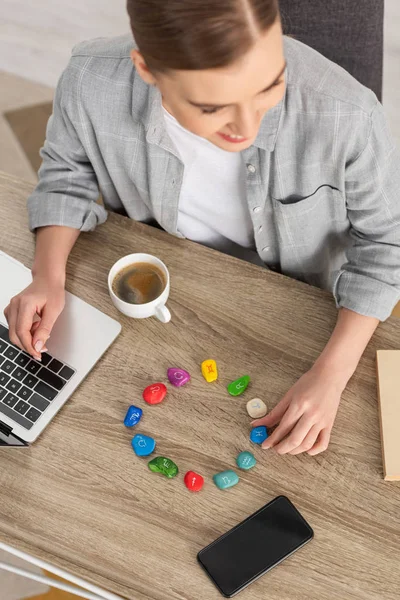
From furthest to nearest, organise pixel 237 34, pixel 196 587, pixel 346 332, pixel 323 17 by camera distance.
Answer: pixel 323 17 < pixel 346 332 < pixel 196 587 < pixel 237 34

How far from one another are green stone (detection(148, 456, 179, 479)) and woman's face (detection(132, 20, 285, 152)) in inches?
16.5

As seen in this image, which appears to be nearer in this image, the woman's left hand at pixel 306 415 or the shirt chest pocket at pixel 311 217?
the woman's left hand at pixel 306 415

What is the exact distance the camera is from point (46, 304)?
1.00 m

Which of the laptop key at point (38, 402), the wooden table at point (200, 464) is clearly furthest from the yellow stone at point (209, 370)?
the laptop key at point (38, 402)

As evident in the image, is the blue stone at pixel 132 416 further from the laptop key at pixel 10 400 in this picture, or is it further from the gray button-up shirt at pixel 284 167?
the gray button-up shirt at pixel 284 167

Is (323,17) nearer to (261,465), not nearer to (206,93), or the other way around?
(206,93)

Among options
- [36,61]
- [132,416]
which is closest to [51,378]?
[132,416]

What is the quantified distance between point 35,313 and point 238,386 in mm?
320

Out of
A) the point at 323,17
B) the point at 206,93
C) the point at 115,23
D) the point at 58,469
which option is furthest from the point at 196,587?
the point at 115,23

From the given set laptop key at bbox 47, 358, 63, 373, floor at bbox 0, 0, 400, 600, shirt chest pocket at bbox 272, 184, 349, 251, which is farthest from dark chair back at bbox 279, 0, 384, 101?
floor at bbox 0, 0, 400, 600

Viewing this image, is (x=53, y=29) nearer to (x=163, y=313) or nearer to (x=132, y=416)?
(x=163, y=313)

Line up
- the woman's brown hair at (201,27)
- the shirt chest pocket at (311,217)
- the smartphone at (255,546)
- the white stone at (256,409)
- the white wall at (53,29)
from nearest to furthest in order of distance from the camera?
the woman's brown hair at (201,27) < the smartphone at (255,546) < the white stone at (256,409) < the shirt chest pocket at (311,217) < the white wall at (53,29)

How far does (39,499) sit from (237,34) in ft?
2.03

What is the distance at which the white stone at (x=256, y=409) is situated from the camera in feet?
2.98
